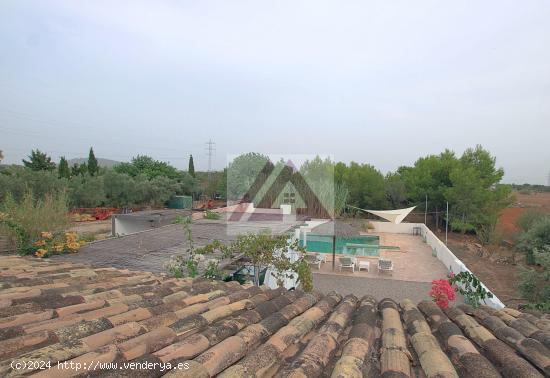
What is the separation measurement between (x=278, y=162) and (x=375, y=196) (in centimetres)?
746

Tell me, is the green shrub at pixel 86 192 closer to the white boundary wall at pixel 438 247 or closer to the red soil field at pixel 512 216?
the white boundary wall at pixel 438 247

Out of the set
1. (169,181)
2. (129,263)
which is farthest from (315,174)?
(129,263)

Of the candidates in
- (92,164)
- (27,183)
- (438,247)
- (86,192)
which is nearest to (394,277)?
(438,247)

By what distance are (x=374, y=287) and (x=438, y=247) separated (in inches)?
→ 216

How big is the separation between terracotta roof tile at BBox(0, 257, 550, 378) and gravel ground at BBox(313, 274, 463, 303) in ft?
21.8

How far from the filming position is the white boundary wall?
7.68 meters

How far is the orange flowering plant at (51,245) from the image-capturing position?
6.72 metres

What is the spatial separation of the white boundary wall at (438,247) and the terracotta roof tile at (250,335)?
564cm

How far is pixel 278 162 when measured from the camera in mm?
24562

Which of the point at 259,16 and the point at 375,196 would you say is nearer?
the point at 259,16

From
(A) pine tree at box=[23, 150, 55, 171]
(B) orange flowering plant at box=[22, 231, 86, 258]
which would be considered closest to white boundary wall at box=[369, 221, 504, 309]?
(B) orange flowering plant at box=[22, 231, 86, 258]

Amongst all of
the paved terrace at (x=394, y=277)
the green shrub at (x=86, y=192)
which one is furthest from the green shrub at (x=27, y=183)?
the paved terrace at (x=394, y=277)

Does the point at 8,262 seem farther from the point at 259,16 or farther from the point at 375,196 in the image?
the point at 375,196

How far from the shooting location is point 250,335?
2018 mm
